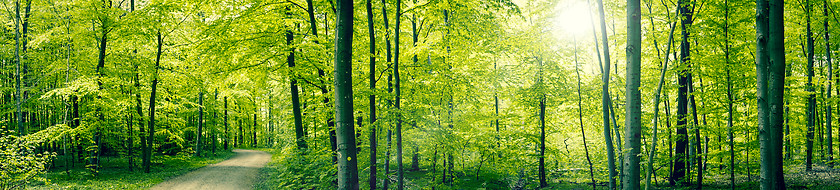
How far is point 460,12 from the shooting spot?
969 cm

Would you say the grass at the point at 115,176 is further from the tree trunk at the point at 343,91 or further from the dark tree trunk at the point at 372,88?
the tree trunk at the point at 343,91

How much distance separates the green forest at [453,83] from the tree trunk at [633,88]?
0.06ft

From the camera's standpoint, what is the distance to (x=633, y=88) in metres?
4.97

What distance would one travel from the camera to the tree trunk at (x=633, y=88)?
4934mm

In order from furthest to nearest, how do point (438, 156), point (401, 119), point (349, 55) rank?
point (438, 156) → point (401, 119) → point (349, 55)

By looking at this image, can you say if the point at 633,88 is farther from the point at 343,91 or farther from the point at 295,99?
the point at 295,99

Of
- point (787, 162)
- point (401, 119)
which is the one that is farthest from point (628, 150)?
point (787, 162)

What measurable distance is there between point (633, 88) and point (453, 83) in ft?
16.2

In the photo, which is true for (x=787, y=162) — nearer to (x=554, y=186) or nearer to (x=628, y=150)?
(x=554, y=186)

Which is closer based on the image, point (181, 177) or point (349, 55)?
point (349, 55)

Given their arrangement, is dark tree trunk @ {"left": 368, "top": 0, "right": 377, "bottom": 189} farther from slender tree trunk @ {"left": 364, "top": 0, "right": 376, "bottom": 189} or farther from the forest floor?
the forest floor

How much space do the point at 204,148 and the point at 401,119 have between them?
80.7 ft

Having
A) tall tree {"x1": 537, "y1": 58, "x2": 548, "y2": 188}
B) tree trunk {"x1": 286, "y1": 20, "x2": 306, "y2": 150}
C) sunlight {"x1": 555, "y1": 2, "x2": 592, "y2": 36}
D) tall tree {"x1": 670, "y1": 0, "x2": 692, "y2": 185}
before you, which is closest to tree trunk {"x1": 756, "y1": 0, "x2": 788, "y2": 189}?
tall tree {"x1": 670, "y1": 0, "x2": 692, "y2": 185}

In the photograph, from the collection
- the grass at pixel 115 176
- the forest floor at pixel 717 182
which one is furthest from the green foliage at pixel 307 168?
the grass at pixel 115 176
